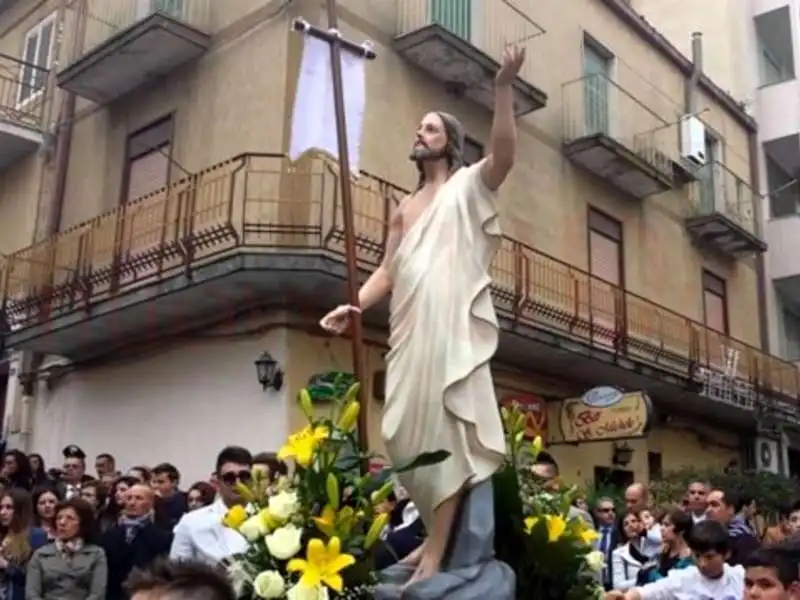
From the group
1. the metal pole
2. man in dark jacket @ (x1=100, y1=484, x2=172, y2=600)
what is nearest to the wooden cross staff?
the metal pole

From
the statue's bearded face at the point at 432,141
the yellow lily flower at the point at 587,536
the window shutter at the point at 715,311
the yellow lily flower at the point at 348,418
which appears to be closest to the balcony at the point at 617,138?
the window shutter at the point at 715,311

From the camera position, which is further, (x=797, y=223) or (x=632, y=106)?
(x=797, y=223)

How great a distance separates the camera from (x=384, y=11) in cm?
1318

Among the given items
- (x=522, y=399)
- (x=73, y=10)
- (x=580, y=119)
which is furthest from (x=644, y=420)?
(x=73, y=10)

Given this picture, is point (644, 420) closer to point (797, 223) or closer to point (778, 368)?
point (778, 368)

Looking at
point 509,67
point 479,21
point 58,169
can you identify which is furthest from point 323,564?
point 58,169

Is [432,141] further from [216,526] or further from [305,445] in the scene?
[216,526]

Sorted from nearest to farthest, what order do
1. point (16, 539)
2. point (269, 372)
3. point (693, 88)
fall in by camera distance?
point (16, 539) → point (269, 372) → point (693, 88)

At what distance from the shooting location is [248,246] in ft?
35.9

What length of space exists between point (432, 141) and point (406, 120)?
912cm

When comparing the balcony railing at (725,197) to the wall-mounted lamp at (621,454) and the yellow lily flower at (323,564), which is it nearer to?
the wall-mounted lamp at (621,454)

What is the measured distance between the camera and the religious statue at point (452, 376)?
3.52 metres

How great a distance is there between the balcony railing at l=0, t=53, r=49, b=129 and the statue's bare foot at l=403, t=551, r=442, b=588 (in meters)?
13.3

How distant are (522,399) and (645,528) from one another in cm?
681
